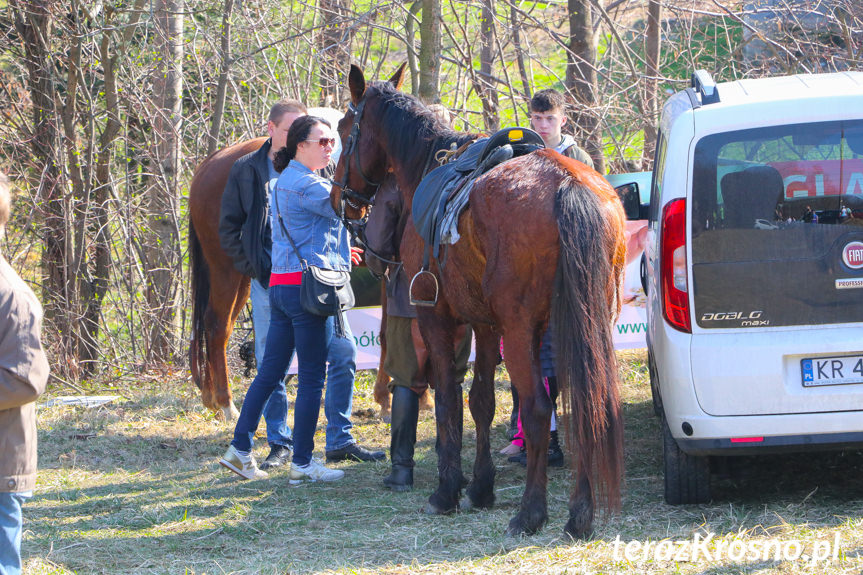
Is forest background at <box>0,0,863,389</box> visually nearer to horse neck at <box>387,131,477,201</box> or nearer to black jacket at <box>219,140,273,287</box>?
black jacket at <box>219,140,273,287</box>

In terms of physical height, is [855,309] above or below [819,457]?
above

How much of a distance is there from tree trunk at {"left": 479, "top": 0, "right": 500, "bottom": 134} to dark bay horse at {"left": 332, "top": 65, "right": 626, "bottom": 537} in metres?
Result: 4.41

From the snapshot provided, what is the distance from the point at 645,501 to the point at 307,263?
6.98 feet

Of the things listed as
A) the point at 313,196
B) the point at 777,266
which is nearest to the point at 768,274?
the point at 777,266

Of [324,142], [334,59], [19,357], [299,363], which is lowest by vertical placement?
[299,363]

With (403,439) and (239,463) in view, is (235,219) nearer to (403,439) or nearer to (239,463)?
(239,463)

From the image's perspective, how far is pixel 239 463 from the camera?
516cm

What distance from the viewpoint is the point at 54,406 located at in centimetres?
761

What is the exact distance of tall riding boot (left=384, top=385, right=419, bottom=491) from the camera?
4996mm

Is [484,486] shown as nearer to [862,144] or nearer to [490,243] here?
[490,243]

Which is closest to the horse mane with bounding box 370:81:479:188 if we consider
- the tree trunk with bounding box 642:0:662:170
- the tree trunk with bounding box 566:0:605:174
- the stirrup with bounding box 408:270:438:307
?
the stirrup with bounding box 408:270:438:307

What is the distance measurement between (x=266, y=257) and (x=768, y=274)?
→ 3.31 m

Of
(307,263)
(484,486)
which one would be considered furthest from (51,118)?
(484,486)

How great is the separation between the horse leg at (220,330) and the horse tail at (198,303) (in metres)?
0.05
